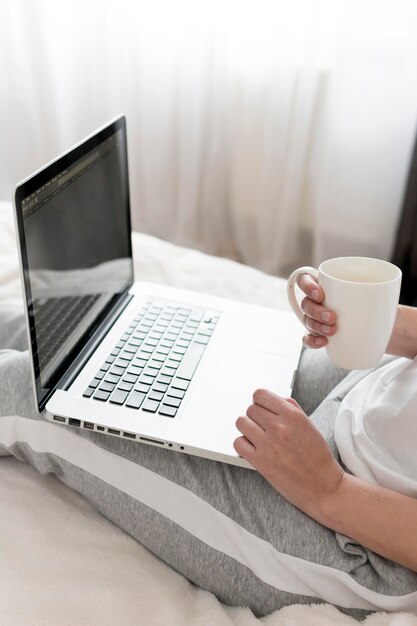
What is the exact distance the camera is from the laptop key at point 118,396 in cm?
95

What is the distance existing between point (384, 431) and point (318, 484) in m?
0.11

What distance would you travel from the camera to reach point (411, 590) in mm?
837

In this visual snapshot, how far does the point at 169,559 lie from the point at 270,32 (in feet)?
5.65

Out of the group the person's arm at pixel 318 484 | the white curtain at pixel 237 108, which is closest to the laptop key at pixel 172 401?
the person's arm at pixel 318 484

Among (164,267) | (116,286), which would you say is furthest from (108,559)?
(164,267)

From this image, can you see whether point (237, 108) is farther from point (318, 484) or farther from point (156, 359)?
point (318, 484)

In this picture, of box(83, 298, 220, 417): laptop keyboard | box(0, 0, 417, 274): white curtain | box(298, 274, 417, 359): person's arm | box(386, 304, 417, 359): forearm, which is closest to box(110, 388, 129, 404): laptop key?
box(83, 298, 220, 417): laptop keyboard

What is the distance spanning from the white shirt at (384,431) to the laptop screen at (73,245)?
409mm

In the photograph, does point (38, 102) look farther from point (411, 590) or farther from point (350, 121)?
point (411, 590)

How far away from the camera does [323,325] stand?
0.86 meters

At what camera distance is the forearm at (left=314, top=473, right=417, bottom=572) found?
2.66 ft

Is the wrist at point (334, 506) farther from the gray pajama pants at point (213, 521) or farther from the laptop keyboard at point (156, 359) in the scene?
the laptop keyboard at point (156, 359)

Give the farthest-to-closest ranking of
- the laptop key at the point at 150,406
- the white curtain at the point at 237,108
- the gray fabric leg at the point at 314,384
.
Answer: the white curtain at the point at 237,108
the gray fabric leg at the point at 314,384
the laptop key at the point at 150,406

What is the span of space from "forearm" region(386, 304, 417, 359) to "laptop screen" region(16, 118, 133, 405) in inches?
18.2
